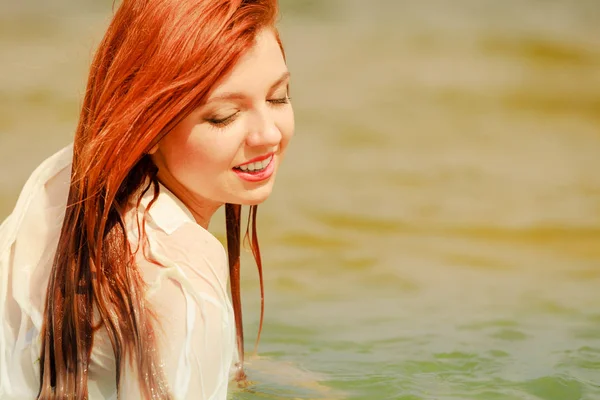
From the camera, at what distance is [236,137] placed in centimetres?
223

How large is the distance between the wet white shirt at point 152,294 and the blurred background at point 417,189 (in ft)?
2.47

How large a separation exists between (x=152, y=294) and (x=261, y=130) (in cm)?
44

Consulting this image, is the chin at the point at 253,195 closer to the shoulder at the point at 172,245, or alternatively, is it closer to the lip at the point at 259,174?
the lip at the point at 259,174

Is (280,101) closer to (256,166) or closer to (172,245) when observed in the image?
(256,166)

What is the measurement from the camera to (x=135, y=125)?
82.3 inches

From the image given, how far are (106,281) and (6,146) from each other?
11.6 ft

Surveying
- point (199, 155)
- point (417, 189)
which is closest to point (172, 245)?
point (199, 155)

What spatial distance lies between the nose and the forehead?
6 cm

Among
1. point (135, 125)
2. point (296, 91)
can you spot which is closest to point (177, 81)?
point (135, 125)

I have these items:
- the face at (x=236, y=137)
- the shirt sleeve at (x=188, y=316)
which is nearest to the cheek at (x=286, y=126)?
the face at (x=236, y=137)

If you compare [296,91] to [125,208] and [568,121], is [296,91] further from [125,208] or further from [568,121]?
[125,208]

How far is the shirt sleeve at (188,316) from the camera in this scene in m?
1.99

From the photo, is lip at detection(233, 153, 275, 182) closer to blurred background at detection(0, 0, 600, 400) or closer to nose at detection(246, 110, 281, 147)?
nose at detection(246, 110, 281, 147)

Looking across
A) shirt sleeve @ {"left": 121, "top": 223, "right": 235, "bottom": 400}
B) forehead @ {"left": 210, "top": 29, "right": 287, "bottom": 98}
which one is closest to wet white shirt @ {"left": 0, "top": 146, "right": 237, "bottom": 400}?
shirt sleeve @ {"left": 121, "top": 223, "right": 235, "bottom": 400}
